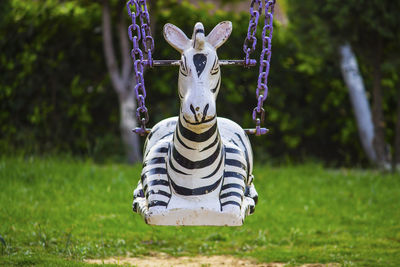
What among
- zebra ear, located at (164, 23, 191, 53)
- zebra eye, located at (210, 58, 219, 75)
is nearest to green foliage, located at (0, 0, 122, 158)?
zebra ear, located at (164, 23, 191, 53)

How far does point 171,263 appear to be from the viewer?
495cm

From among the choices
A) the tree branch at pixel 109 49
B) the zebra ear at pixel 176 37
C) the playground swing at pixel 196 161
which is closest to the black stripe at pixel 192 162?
the playground swing at pixel 196 161

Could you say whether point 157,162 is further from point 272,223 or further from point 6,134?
point 6,134

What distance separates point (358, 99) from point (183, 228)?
4.04 m

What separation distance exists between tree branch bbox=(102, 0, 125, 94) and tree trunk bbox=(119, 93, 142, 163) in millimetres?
168

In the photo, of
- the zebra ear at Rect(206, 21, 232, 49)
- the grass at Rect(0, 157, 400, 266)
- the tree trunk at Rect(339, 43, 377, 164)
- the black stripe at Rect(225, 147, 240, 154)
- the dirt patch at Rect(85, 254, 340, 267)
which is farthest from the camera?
the tree trunk at Rect(339, 43, 377, 164)

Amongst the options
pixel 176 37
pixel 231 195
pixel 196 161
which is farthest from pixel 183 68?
pixel 231 195

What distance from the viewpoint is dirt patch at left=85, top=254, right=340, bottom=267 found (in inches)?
192

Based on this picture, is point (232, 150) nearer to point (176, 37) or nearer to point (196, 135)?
point (196, 135)

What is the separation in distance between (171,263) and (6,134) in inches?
190

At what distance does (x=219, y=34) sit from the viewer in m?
3.36

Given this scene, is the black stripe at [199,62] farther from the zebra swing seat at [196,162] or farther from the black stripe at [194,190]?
the black stripe at [194,190]

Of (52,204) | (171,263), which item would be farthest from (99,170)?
(171,263)

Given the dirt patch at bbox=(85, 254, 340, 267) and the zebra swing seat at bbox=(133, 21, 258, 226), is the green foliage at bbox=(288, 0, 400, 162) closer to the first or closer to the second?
the dirt patch at bbox=(85, 254, 340, 267)
